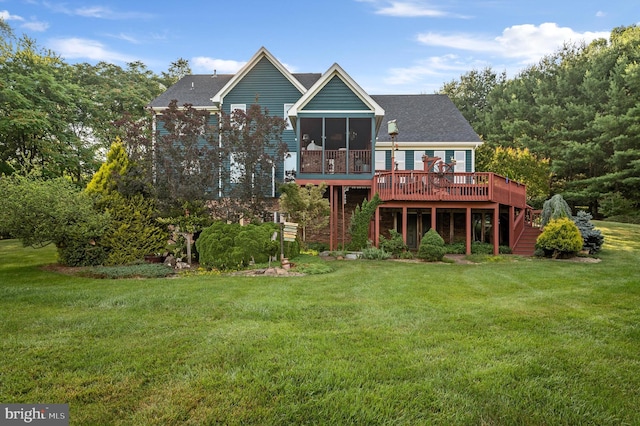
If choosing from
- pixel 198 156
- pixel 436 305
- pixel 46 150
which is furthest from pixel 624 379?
pixel 46 150

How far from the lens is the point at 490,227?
17.9m

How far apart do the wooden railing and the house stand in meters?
0.04

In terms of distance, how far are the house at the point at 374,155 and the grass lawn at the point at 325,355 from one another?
7.70 m

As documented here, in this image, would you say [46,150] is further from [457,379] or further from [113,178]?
[457,379]

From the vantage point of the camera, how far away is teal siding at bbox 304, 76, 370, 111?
52.1 ft

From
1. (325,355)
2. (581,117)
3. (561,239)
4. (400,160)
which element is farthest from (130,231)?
(581,117)

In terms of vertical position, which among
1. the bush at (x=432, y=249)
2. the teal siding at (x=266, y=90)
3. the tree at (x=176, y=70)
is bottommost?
the bush at (x=432, y=249)

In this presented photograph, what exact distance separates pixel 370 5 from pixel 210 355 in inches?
441

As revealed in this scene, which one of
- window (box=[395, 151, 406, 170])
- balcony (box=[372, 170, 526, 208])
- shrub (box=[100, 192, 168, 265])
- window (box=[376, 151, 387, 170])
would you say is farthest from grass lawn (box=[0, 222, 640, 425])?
window (box=[395, 151, 406, 170])

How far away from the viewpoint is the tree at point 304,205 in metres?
12.8

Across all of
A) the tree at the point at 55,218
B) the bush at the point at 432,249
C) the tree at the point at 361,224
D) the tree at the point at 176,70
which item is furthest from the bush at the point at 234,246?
the tree at the point at 176,70

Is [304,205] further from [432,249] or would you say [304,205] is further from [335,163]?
[432,249]

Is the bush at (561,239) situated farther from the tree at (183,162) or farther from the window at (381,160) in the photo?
the tree at (183,162)

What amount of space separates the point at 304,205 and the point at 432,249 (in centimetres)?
476
